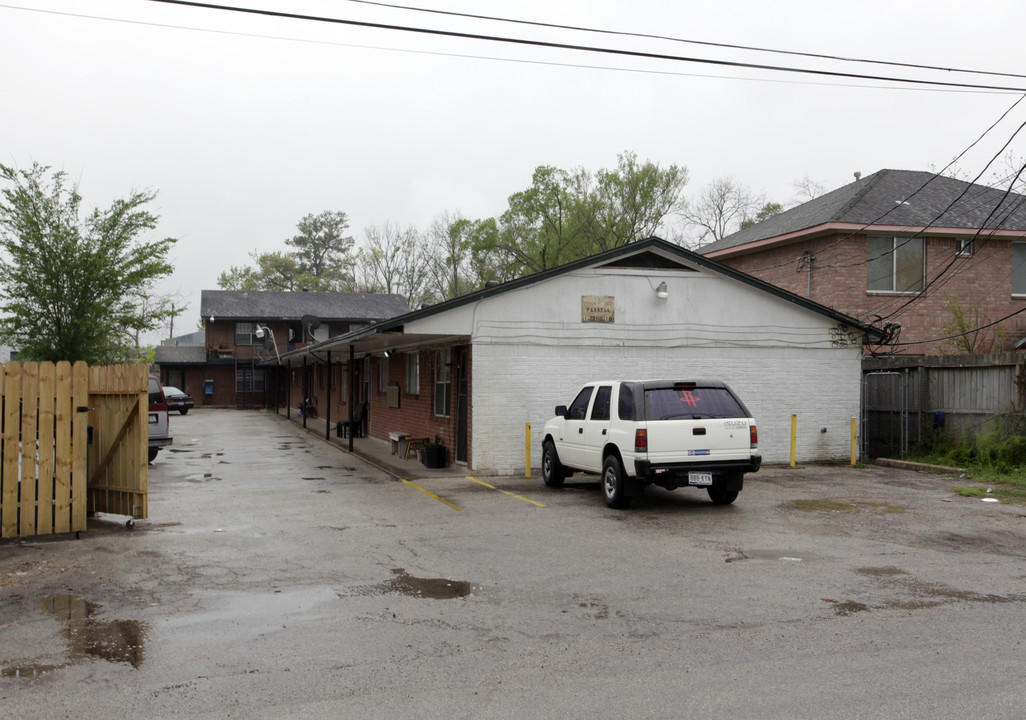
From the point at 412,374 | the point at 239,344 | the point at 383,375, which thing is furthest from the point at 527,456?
the point at 239,344

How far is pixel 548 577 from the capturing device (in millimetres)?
7812

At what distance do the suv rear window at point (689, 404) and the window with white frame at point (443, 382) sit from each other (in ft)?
22.7

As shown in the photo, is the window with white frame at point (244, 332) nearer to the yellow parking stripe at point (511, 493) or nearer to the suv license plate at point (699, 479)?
the yellow parking stripe at point (511, 493)

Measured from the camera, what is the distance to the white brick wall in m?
15.9

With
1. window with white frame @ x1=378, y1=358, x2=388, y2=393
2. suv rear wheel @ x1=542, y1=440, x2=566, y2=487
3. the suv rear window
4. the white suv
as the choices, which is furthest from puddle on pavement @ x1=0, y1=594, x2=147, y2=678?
window with white frame @ x1=378, y1=358, x2=388, y2=393

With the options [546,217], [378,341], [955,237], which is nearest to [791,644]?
[378,341]

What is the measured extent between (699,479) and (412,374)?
1091 cm

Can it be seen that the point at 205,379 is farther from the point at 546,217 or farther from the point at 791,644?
the point at 791,644

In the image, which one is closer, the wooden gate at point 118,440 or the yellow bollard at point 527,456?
the wooden gate at point 118,440

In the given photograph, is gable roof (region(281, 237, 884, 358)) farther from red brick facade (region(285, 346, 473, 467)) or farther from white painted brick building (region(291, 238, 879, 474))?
red brick facade (region(285, 346, 473, 467))

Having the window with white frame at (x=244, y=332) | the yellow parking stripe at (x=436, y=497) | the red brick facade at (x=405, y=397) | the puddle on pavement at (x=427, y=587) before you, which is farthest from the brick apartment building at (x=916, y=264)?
the window with white frame at (x=244, y=332)

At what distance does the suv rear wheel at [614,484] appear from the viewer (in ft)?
38.1

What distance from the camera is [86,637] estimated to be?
5984 millimetres

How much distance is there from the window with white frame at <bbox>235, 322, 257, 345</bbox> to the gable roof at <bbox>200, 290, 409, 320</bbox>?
0.79 m
